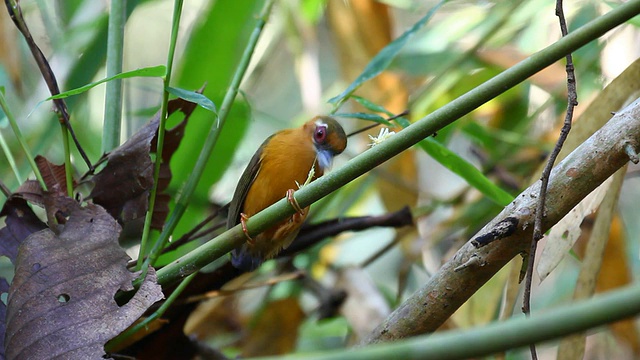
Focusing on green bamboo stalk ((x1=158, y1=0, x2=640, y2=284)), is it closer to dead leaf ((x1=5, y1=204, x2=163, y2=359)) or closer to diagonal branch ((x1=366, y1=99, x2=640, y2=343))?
diagonal branch ((x1=366, y1=99, x2=640, y2=343))

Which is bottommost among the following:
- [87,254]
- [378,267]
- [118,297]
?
[378,267]

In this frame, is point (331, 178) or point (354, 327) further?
point (354, 327)

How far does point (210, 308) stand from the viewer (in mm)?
2805

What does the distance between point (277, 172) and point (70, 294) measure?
0.97 m

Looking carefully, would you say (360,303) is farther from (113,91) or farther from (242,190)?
(113,91)

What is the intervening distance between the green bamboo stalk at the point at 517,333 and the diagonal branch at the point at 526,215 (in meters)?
0.69

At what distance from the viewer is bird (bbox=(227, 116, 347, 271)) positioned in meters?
2.14

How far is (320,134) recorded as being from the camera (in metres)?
2.23

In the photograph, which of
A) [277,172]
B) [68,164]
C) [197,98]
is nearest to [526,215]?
[197,98]

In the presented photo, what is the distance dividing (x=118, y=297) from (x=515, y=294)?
94 cm

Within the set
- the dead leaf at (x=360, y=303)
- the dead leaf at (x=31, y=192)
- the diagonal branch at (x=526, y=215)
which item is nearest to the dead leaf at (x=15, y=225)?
the dead leaf at (x=31, y=192)

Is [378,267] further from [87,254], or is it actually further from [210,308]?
[87,254]

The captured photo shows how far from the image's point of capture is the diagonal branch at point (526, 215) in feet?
4.03

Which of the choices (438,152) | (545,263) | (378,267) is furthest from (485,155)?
(545,263)
